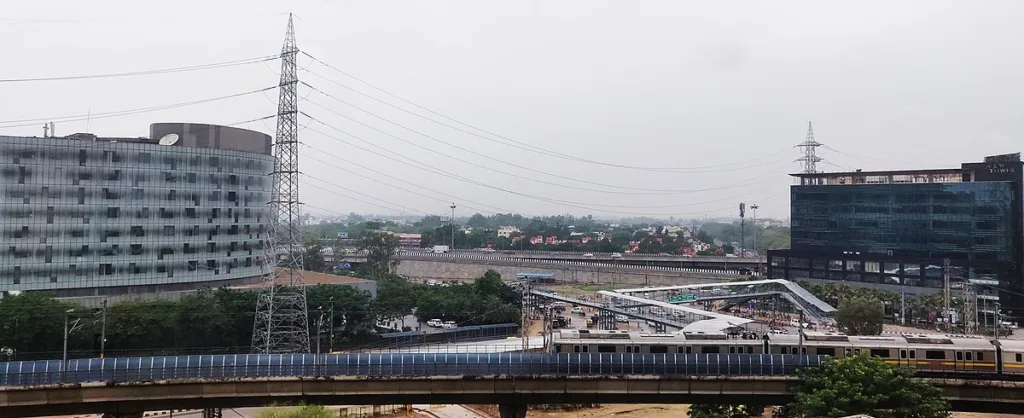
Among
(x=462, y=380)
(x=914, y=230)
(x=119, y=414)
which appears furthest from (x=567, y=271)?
(x=119, y=414)

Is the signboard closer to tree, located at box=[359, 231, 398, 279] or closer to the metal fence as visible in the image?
the metal fence

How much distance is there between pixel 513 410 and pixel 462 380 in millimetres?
3201

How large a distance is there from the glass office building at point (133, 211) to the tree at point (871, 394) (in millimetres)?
63131

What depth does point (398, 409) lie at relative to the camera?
159 feet

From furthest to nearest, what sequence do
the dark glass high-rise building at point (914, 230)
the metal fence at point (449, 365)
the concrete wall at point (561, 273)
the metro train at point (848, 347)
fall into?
1. the concrete wall at point (561, 273)
2. the dark glass high-rise building at point (914, 230)
3. the metro train at point (848, 347)
4. the metal fence at point (449, 365)

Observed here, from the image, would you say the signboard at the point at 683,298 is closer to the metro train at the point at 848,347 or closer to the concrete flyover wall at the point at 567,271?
the concrete flyover wall at the point at 567,271

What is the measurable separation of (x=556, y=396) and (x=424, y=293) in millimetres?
41251

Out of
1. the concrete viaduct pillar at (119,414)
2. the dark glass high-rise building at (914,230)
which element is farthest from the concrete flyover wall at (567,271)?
the concrete viaduct pillar at (119,414)

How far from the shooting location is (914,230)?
95.8m

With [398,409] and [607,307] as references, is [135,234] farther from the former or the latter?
[607,307]

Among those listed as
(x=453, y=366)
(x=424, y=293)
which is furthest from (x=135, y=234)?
(x=453, y=366)

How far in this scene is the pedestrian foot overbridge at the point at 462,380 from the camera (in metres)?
32.6

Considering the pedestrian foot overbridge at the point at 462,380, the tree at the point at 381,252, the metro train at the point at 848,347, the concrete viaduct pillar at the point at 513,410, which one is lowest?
the concrete viaduct pillar at the point at 513,410

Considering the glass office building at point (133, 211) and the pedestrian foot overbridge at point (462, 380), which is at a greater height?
the glass office building at point (133, 211)
